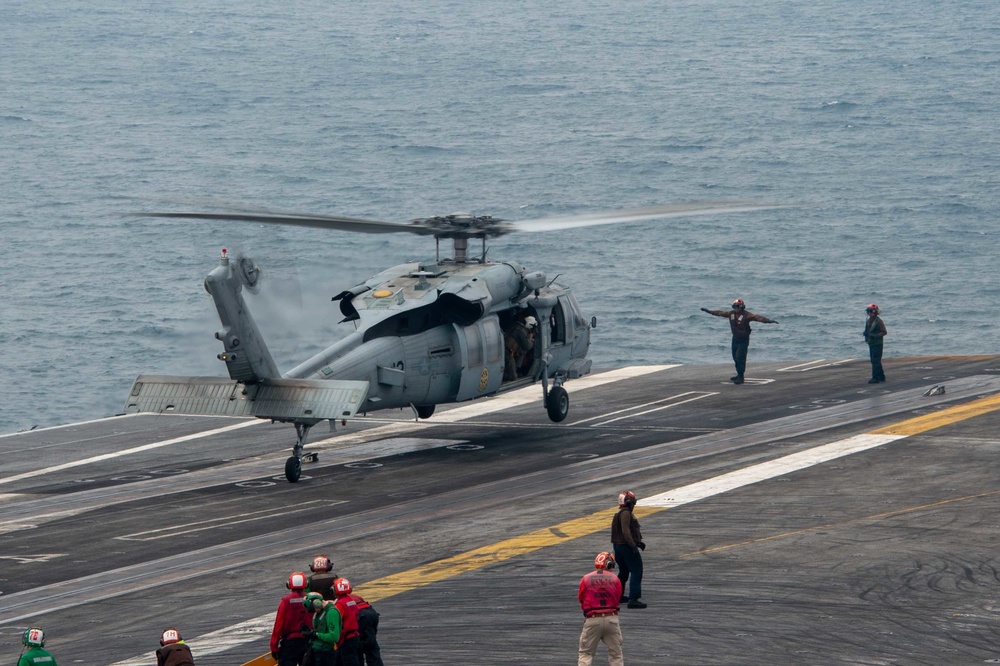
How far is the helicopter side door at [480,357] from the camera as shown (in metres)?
28.6

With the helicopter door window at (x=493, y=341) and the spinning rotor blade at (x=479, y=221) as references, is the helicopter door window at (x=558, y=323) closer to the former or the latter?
the helicopter door window at (x=493, y=341)

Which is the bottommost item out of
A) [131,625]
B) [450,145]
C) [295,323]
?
[131,625]

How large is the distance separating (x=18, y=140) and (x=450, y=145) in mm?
33162

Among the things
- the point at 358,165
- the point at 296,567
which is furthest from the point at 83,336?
the point at 296,567

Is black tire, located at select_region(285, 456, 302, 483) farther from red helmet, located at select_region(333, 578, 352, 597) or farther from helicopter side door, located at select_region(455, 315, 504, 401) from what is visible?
red helmet, located at select_region(333, 578, 352, 597)

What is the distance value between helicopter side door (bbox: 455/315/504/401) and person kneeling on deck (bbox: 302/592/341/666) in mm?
15098

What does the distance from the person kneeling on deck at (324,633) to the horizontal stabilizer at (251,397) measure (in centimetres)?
1105

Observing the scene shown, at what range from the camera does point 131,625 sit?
1777 centimetres

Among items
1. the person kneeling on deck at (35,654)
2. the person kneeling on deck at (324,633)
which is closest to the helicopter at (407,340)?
the person kneeling on deck at (324,633)

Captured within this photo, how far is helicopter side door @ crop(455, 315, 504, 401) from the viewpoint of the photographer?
28.6m

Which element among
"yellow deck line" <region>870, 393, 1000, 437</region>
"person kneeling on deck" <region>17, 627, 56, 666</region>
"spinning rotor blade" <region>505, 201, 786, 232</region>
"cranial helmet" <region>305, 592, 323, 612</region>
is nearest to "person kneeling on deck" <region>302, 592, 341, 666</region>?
"cranial helmet" <region>305, 592, 323, 612</region>

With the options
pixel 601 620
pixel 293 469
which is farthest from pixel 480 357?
pixel 601 620

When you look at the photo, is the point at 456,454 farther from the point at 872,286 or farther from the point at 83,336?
the point at 872,286

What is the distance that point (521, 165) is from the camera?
97250 mm
